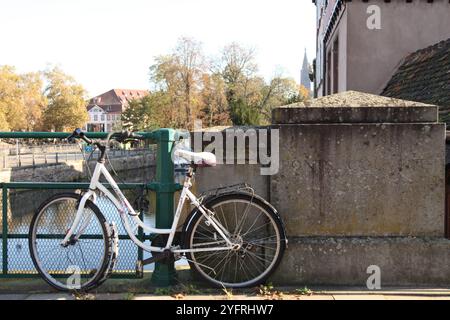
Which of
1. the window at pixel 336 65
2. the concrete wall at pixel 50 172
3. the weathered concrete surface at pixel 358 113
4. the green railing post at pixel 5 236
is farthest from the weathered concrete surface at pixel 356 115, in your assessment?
the concrete wall at pixel 50 172

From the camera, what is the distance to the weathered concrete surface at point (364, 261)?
439 cm

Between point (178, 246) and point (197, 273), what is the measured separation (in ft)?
0.90

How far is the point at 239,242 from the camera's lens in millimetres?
4340

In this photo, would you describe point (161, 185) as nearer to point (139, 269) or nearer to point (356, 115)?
point (139, 269)

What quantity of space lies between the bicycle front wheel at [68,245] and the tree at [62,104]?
77460 mm

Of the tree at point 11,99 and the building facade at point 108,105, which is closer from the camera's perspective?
the tree at point 11,99

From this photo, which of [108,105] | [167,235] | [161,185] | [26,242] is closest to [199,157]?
[161,185]

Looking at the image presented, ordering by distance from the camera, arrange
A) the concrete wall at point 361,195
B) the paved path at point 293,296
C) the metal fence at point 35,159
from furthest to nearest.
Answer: the metal fence at point 35,159 → the concrete wall at point 361,195 → the paved path at point 293,296

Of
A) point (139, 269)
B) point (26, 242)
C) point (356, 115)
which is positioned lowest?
point (139, 269)

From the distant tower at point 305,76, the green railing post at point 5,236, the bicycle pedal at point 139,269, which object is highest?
the distant tower at point 305,76

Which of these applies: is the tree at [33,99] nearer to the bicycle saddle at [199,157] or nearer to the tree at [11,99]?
the tree at [11,99]

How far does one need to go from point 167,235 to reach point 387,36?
10.2 metres

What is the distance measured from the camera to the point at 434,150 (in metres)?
4.41
